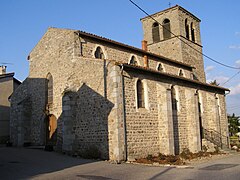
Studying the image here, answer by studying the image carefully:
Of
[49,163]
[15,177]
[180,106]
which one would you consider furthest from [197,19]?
[15,177]

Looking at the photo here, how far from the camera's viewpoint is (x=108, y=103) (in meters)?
14.1

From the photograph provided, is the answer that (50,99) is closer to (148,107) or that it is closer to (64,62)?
(64,62)

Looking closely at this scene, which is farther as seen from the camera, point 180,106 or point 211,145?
point 211,145

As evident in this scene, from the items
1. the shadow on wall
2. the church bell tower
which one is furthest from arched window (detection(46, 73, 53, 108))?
the church bell tower

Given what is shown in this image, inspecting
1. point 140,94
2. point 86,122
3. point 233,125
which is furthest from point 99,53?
point 233,125

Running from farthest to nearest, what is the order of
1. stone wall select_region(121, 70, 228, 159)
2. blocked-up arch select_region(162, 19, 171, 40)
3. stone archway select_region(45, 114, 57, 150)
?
1. blocked-up arch select_region(162, 19, 171, 40)
2. stone archway select_region(45, 114, 57, 150)
3. stone wall select_region(121, 70, 228, 159)

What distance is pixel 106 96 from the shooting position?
46.9 ft

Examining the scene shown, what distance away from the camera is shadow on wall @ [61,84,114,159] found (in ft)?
46.7

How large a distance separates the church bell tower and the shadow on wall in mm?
13416

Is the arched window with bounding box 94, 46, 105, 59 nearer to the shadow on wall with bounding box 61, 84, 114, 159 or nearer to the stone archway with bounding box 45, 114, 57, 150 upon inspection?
the shadow on wall with bounding box 61, 84, 114, 159

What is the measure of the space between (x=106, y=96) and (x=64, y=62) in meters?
4.95

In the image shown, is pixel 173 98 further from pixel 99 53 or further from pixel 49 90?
pixel 49 90

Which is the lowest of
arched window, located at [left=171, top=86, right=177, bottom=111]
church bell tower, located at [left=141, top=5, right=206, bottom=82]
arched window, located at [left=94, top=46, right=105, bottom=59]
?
arched window, located at [left=171, top=86, right=177, bottom=111]

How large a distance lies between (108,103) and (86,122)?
2.12m
